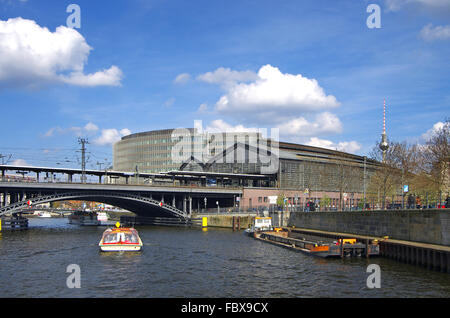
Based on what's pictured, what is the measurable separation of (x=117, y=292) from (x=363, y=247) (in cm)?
2692

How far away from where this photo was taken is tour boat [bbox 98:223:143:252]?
51.3 metres

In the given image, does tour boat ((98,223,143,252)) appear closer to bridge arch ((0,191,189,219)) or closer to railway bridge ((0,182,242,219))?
railway bridge ((0,182,242,219))

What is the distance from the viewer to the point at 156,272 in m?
38.8

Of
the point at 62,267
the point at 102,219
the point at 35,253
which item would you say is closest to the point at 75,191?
the point at 102,219

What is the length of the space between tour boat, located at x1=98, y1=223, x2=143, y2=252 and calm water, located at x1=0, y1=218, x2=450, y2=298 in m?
1.15

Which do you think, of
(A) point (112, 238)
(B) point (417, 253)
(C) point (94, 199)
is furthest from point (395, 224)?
(C) point (94, 199)

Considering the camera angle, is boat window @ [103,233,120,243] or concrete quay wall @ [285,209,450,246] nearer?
concrete quay wall @ [285,209,450,246]

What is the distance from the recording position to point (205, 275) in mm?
37094

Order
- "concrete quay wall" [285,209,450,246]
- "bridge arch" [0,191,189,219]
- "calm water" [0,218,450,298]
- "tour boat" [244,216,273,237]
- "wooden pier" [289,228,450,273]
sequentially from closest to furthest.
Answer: "calm water" [0,218,450,298] → "wooden pier" [289,228,450,273] → "concrete quay wall" [285,209,450,246] → "tour boat" [244,216,273,237] → "bridge arch" [0,191,189,219]

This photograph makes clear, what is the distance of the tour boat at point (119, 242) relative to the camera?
168 ft

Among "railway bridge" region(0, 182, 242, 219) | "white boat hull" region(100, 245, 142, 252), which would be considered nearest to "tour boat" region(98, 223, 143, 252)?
"white boat hull" region(100, 245, 142, 252)

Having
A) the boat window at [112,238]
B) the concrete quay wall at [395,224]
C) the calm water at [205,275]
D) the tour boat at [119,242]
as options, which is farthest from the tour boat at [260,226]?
the boat window at [112,238]

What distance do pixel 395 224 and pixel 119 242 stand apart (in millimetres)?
30674
